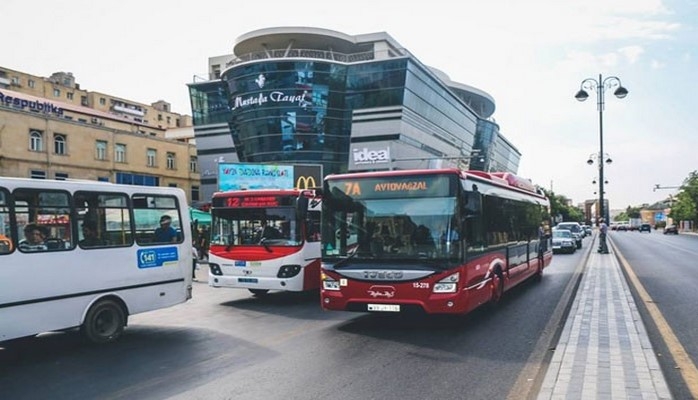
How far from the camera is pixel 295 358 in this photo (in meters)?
7.40

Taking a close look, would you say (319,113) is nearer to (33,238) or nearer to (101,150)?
(101,150)

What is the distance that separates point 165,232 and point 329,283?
9.98 feet

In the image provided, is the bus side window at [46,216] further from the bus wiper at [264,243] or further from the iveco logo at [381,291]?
the bus wiper at [264,243]

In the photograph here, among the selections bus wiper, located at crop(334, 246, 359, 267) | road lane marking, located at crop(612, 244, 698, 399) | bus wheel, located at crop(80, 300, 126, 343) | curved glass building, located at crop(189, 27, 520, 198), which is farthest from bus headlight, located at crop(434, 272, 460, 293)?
curved glass building, located at crop(189, 27, 520, 198)

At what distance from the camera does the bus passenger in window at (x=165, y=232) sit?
31.4 feet

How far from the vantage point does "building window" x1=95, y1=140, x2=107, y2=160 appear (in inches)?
1890

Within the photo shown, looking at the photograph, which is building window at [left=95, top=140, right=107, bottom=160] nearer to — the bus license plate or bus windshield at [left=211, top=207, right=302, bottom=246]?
bus windshield at [left=211, top=207, right=302, bottom=246]

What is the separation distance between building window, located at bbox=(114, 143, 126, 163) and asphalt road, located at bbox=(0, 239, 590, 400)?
4251 centimetres

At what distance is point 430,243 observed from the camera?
8906 millimetres

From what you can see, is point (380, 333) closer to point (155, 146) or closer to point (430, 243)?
point (430, 243)

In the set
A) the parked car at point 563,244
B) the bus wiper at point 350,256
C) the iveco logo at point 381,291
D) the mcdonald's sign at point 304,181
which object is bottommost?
the parked car at point 563,244

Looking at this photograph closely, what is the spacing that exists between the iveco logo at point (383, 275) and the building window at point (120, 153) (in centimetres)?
4612

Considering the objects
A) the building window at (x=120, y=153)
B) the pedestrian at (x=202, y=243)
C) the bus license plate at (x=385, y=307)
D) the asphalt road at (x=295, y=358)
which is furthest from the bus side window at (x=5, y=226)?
the building window at (x=120, y=153)

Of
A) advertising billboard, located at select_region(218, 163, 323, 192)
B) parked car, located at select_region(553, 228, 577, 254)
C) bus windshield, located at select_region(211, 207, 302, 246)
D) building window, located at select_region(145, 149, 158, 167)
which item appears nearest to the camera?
bus windshield, located at select_region(211, 207, 302, 246)
